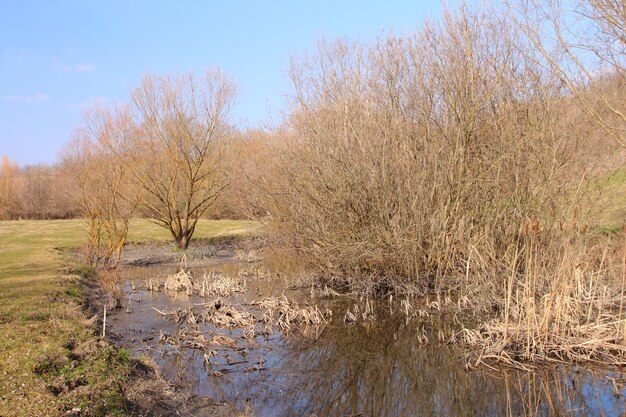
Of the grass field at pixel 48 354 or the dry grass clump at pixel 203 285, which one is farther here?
the dry grass clump at pixel 203 285

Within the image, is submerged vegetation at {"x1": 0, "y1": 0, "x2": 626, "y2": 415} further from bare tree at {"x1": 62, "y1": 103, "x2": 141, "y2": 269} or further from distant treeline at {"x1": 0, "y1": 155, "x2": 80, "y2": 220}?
distant treeline at {"x1": 0, "y1": 155, "x2": 80, "y2": 220}

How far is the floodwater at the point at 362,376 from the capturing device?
6000mm

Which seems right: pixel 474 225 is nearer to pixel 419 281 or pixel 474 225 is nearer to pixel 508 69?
pixel 419 281

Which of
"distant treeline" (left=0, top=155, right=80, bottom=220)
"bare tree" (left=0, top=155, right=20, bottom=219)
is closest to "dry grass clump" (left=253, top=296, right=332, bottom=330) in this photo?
"distant treeline" (left=0, top=155, right=80, bottom=220)

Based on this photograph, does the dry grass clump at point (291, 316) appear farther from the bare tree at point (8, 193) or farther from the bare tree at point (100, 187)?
the bare tree at point (8, 193)

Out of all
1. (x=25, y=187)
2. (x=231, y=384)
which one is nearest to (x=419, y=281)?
(x=231, y=384)

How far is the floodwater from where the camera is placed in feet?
19.7

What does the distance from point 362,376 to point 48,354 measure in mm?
3924

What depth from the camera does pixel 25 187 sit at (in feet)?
146

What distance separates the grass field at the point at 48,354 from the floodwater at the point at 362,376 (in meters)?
0.94

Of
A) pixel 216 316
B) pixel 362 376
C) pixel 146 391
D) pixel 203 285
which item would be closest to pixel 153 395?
pixel 146 391

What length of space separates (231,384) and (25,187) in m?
44.6

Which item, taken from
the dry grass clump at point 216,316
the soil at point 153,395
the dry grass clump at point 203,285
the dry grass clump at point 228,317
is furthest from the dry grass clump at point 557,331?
the dry grass clump at point 203,285

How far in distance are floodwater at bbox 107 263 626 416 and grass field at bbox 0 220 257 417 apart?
3.09 feet
